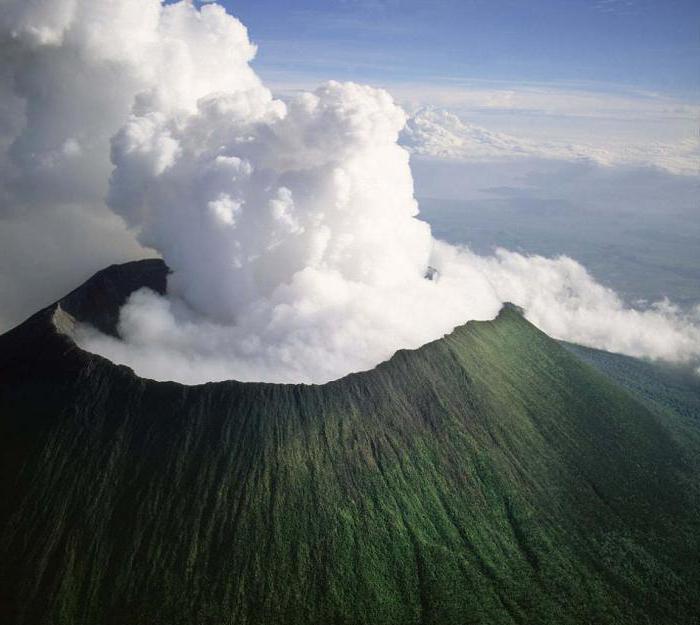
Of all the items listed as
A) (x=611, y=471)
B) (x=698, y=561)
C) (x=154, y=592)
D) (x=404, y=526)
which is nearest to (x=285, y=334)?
(x=404, y=526)

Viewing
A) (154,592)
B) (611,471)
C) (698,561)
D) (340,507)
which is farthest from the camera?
(611,471)

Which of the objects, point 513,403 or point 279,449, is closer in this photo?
point 279,449

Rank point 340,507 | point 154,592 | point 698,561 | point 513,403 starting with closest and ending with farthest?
point 154,592 → point 340,507 → point 698,561 → point 513,403

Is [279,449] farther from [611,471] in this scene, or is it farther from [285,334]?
[611,471]

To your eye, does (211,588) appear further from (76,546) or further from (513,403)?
(513,403)

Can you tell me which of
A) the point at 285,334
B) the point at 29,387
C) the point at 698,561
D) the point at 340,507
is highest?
the point at 285,334

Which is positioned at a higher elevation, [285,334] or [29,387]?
[285,334]
